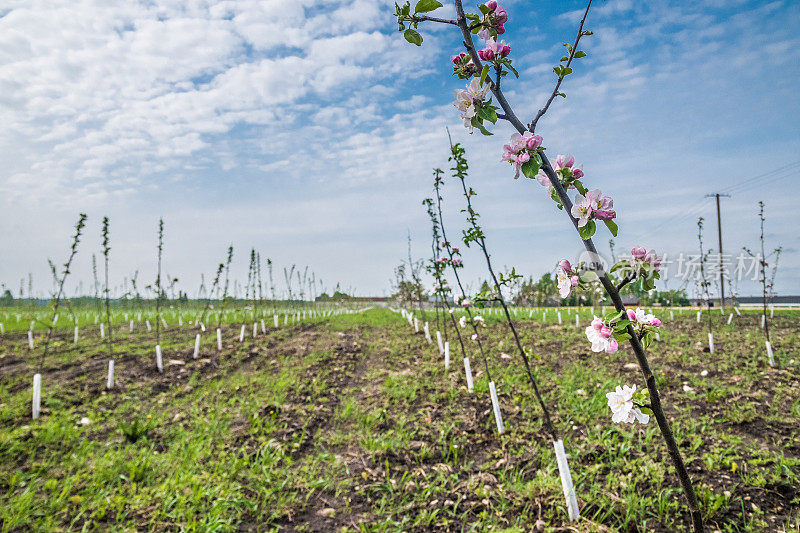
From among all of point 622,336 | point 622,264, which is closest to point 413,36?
point 622,264

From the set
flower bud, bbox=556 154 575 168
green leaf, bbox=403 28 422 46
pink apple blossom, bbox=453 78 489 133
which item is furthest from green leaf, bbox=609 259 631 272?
green leaf, bbox=403 28 422 46

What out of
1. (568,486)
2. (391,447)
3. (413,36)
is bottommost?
(391,447)

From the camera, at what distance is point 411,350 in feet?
36.2

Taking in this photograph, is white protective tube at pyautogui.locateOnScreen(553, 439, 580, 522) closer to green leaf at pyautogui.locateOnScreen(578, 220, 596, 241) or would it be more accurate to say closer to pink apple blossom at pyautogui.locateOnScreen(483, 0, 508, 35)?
green leaf at pyautogui.locateOnScreen(578, 220, 596, 241)

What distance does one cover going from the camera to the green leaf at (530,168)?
1758mm

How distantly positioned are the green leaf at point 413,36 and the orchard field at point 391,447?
9.38 ft

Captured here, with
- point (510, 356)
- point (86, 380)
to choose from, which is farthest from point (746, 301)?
point (86, 380)

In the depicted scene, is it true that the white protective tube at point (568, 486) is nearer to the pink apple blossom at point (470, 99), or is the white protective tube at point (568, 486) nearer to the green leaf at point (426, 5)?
the pink apple blossom at point (470, 99)

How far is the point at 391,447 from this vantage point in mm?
5090

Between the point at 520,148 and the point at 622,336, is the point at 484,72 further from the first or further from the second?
the point at 622,336

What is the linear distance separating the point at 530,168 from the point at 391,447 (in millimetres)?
4287

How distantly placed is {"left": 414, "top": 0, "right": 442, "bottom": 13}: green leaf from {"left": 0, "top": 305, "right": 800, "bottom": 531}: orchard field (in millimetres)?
2965

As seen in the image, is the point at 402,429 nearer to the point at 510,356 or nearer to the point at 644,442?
the point at 644,442

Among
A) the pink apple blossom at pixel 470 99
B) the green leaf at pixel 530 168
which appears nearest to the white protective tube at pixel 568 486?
the green leaf at pixel 530 168
